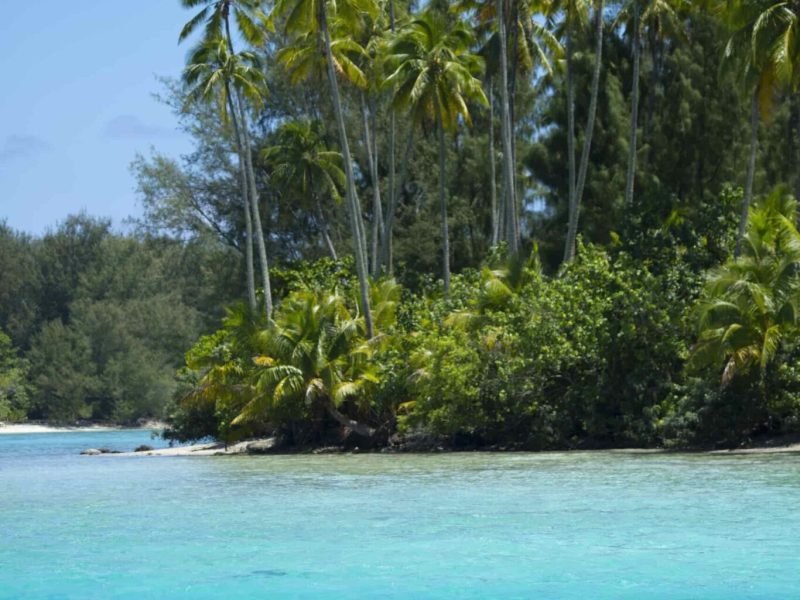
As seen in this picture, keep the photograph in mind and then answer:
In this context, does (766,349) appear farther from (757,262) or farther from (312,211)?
(312,211)

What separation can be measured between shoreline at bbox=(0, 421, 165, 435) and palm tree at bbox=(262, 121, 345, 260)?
32502 millimetres

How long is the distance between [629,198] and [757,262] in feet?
32.9

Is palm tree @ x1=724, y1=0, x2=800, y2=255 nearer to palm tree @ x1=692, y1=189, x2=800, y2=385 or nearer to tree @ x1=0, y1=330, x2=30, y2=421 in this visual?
palm tree @ x1=692, y1=189, x2=800, y2=385

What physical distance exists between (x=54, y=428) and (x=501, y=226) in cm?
4251

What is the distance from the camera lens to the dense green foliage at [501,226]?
2823 cm

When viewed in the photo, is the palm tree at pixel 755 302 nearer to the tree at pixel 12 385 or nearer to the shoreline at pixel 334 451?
the shoreline at pixel 334 451

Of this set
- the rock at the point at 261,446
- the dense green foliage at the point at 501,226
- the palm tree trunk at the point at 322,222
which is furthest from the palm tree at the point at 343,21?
the palm tree trunk at the point at 322,222

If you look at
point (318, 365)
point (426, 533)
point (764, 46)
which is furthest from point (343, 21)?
point (426, 533)

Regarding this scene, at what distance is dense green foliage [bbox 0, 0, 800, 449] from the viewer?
28.2m

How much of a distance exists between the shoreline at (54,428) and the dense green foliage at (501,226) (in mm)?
19258

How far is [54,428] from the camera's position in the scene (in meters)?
76.6

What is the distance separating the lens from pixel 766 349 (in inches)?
984

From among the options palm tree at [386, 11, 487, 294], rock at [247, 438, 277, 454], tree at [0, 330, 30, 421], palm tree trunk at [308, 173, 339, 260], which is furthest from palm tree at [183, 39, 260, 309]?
tree at [0, 330, 30, 421]

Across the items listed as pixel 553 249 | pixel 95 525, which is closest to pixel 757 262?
pixel 95 525
